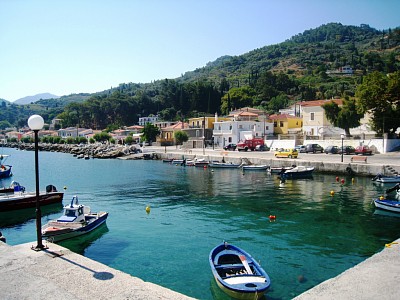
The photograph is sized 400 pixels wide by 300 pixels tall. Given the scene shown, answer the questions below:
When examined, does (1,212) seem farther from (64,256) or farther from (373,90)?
(373,90)

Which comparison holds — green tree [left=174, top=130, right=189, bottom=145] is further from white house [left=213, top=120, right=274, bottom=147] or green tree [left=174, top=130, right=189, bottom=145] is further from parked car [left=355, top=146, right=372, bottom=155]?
parked car [left=355, top=146, right=372, bottom=155]

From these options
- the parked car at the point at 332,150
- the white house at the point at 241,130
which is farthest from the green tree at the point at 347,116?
the white house at the point at 241,130

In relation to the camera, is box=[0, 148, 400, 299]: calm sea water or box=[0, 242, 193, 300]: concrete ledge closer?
box=[0, 242, 193, 300]: concrete ledge

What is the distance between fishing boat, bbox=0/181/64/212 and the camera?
23.7 m

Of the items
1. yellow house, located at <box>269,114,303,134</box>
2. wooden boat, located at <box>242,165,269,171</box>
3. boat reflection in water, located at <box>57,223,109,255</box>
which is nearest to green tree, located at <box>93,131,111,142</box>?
yellow house, located at <box>269,114,303,134</box>

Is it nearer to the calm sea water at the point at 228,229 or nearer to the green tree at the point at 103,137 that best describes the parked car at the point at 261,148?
the calm sea water at the point at 228,229

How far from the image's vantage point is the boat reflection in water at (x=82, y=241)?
1622cm

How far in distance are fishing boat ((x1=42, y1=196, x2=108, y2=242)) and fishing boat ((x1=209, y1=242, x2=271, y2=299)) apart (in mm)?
8016

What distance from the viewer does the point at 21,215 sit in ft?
76.6

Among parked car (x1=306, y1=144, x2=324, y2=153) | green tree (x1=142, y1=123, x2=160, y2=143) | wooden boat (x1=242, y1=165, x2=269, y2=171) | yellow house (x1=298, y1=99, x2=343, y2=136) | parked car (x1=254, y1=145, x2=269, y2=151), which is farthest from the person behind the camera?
green tree (x1=142, y1=123, x2=160, y2=143)

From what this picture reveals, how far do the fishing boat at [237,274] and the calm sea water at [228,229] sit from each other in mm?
767

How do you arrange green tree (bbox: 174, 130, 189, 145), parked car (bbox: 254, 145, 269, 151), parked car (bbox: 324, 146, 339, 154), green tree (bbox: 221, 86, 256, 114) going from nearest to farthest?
parked car (bbox: 324, 146, 339, 154), parked car (bbox: 254, 145, 269, 151), green tree (bbox: 174, 130, 189, 145), green tree (bbox: 221, 86, 256, 114)

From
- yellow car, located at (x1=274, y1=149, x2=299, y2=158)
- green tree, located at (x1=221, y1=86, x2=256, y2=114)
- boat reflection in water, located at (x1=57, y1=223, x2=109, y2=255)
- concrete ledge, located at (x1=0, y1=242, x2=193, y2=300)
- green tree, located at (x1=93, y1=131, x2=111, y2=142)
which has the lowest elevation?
boat reflection in water, located at (x1=57, y1=223, x2=109, y2=255)

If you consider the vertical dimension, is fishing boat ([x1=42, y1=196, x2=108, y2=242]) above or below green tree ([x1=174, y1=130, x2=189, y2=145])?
below
